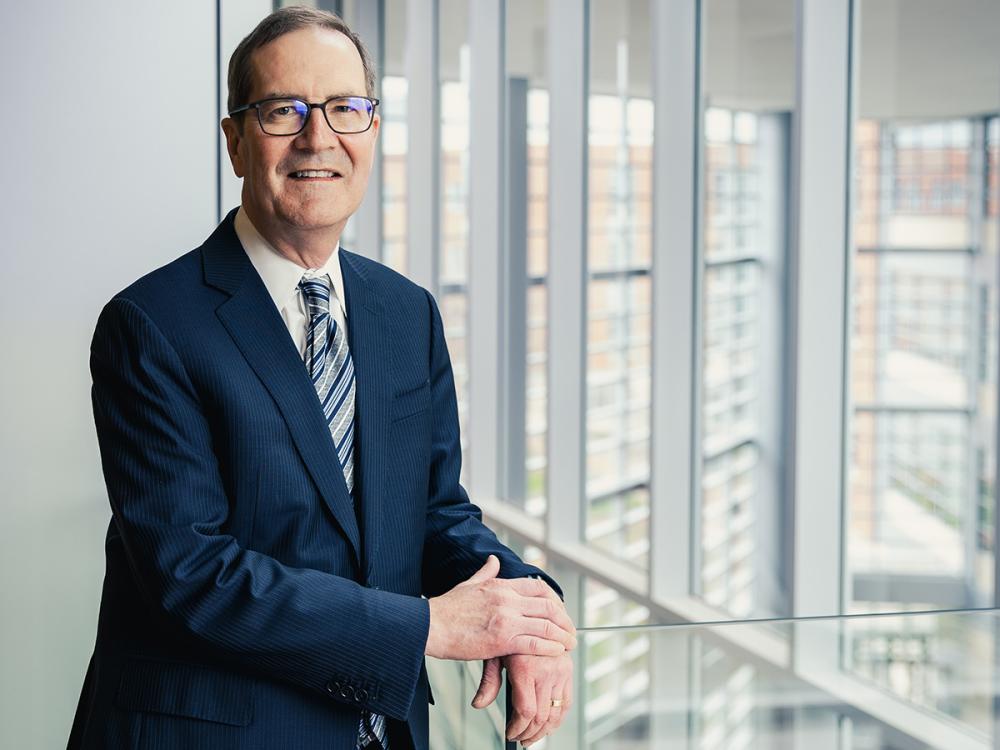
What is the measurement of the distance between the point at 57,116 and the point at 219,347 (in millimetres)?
1188

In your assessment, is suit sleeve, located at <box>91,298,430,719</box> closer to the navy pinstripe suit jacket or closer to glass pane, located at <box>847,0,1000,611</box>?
the navy pinstripe suit jacket

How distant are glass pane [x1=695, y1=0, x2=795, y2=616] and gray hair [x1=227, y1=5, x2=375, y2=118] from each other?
3877 mm

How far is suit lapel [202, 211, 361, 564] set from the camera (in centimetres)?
122

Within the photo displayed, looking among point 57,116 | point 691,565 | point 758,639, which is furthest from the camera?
point 691,565

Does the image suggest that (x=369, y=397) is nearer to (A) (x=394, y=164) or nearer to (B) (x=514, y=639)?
(B) (x=514, y=639)

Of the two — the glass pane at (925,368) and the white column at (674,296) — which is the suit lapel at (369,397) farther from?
the glass pane at (925,368)

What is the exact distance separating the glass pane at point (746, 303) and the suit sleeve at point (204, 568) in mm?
4056

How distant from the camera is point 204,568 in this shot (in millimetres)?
1136

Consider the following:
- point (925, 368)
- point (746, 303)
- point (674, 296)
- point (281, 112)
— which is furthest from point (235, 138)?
point (925, 368)

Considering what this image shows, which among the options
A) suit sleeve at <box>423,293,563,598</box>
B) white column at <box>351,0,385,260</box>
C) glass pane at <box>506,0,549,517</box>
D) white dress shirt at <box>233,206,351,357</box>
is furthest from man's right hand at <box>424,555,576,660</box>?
white column at <box>351,0,385,260</box>

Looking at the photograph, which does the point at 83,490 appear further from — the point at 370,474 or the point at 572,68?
the point at 572,68

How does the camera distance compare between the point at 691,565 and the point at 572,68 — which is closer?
the point at 691,565

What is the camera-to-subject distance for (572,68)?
15.9 ft

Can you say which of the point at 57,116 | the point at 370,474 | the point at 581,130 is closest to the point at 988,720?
the point at 370,474
